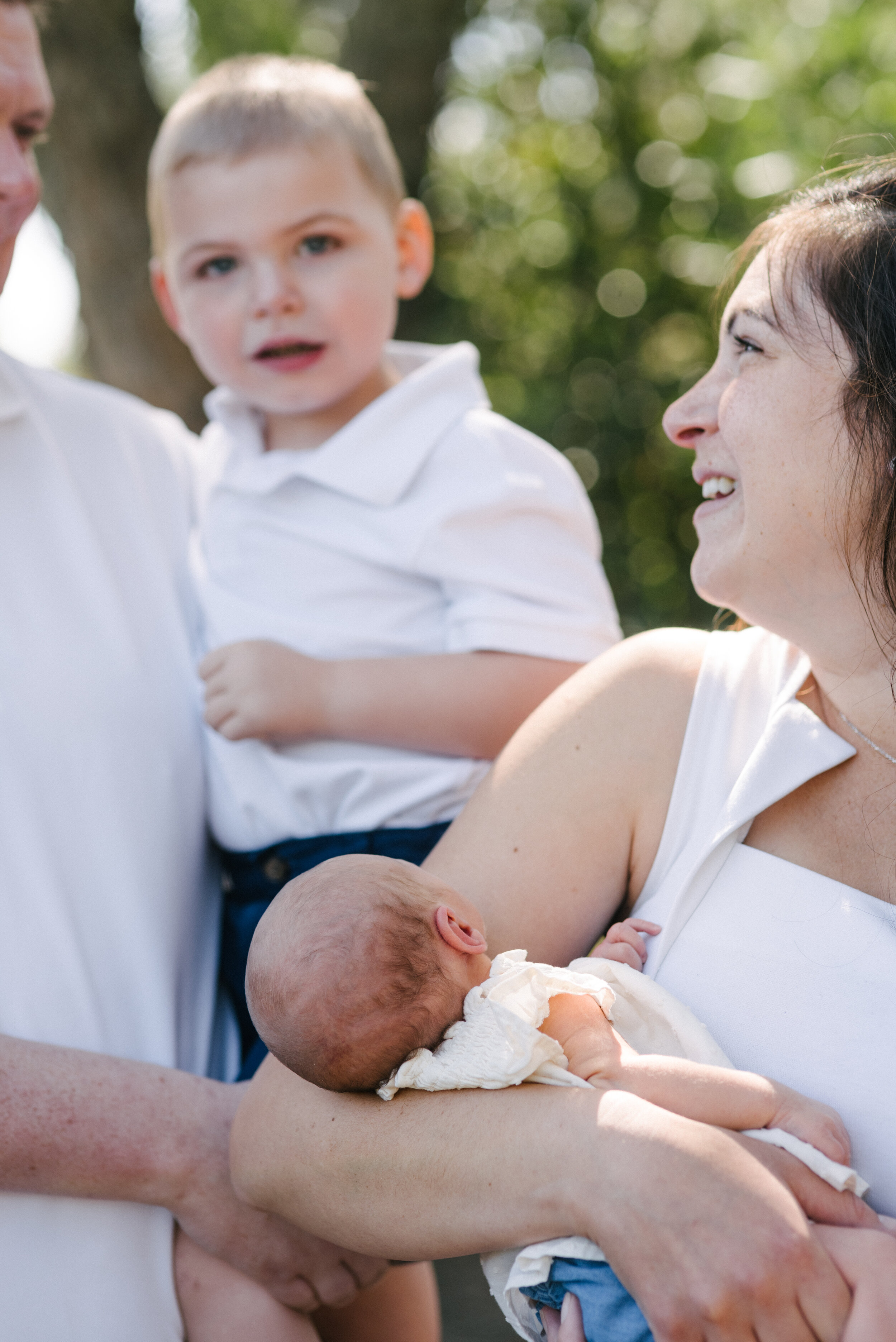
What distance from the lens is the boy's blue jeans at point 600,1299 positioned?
1303mm

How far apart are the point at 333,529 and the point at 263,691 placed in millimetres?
379

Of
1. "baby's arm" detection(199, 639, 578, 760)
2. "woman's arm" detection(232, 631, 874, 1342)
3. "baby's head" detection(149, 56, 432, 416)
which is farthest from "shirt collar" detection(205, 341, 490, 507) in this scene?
"woman's arm" detection(232, 631, 874, 1342)

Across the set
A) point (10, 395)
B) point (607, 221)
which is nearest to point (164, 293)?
point (10, 395)

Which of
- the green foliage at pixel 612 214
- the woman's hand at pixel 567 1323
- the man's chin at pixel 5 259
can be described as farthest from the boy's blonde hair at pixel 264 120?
the green foliage at pixel 612 214

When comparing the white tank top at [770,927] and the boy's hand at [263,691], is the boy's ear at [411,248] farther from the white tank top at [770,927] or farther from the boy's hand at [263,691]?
the white tank top at [770,927]

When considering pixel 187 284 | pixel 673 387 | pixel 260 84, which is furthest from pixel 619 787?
pixel 673 387

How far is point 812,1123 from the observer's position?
1.36 metres

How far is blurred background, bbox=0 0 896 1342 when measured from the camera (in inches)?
173

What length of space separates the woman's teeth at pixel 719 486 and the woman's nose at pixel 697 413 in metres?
0.07

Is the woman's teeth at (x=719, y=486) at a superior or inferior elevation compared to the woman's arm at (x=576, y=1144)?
superior

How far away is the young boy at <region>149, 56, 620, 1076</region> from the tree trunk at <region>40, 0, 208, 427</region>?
2.06 meters

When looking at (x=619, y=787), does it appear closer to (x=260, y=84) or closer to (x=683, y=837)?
(x=683, y=837)

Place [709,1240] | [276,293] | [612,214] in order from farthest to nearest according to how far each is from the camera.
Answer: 1. [612,214]
2. [276,293]
3. [709,1240]

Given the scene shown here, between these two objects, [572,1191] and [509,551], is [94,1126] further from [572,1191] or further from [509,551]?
[509,551]
